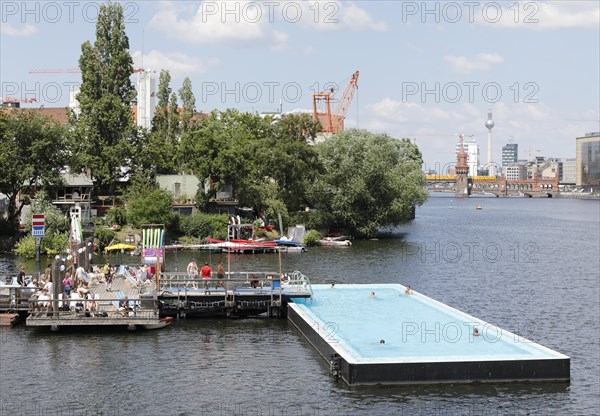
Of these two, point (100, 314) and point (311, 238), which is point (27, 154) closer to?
point (311, 238)

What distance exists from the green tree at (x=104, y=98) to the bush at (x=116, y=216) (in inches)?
245

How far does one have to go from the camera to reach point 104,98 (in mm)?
95312

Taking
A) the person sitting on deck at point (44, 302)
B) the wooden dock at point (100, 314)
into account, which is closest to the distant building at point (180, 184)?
the wooden dock at point (100, 314)

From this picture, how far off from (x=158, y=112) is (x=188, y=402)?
87839 mm

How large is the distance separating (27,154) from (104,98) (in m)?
11.2

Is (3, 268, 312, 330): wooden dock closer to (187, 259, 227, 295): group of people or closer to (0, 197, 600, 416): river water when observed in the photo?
(187, 259, 227, 295): group of people

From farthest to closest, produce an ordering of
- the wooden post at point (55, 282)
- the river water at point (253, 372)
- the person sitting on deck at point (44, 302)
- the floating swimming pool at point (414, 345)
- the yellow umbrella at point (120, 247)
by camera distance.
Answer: the yellow umbrella at point (120, 247), the person sitting on deck at point (44, 302), the wooden post at point (55, 282), the floating swimming pool at point (414, 345), the river water at point (253, 372)

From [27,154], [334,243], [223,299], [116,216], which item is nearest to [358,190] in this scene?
[334,243]

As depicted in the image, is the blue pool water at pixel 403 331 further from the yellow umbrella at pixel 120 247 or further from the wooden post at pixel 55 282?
the yellow umbrella at pixel 120 247

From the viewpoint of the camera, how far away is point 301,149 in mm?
100188

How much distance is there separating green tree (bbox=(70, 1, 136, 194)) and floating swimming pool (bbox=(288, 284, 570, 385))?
54.9 m

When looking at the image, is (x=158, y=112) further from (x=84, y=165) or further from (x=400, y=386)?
(x=400, y=386)

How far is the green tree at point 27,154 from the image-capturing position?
86.8 m

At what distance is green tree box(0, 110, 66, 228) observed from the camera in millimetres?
86750
